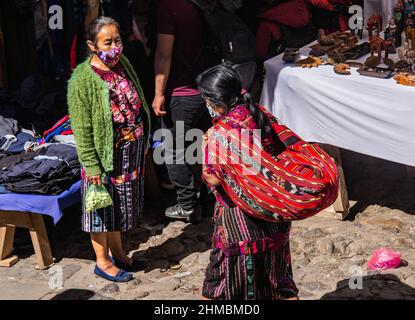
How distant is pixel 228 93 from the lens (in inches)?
133

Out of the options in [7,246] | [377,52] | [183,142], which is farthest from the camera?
[183,142]

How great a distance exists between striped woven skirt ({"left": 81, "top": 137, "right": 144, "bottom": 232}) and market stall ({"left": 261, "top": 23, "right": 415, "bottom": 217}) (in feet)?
4.13

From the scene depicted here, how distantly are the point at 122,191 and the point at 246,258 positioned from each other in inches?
52.3

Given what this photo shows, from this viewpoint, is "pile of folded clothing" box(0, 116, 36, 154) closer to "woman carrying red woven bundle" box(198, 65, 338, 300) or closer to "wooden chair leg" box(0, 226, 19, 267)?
"wooden chair leg" box(0, 226, 19, 267)

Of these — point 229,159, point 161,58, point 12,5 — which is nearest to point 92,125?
point 161,58

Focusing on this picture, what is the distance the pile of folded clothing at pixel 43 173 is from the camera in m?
4.93

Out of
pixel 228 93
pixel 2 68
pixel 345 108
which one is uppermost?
pixel 228 93

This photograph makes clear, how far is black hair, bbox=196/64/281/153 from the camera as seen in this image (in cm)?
338

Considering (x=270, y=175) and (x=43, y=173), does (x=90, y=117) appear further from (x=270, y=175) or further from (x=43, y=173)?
(x=270, y=175)

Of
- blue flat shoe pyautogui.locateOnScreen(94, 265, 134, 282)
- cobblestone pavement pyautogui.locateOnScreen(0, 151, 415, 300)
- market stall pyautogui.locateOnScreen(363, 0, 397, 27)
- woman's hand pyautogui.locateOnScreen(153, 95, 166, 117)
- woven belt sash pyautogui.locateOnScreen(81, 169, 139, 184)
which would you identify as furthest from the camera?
market stall pyautogui.locateOnScreen(363, 0, 397, 27)

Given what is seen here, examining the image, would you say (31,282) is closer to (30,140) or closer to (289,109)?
(30,140)

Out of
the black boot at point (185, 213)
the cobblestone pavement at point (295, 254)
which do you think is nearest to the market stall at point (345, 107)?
the cobblestone pavement at point (295, 254)

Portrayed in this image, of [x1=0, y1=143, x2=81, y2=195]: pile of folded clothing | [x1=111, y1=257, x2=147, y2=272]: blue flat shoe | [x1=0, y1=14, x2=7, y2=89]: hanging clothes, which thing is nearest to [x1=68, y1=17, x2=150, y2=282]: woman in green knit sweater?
[x1=111, y1=257, x2=147, y2=272]: blue flat shoe

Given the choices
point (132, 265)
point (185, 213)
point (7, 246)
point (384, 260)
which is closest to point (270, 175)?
point (384, 260)
